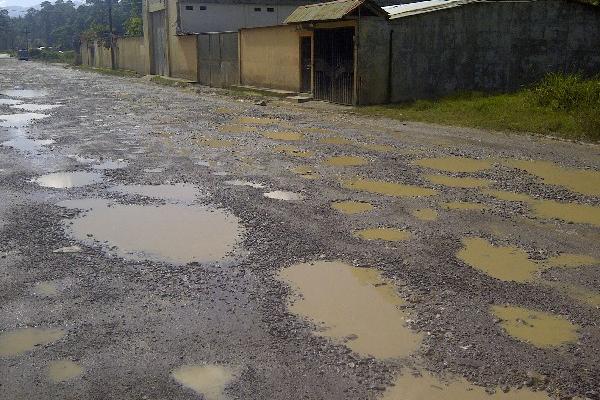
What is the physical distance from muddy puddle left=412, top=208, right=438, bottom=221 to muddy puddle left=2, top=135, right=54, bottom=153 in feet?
25.2

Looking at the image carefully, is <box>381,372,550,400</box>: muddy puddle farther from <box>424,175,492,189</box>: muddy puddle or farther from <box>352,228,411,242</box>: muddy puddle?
<box>424,175,492,189</box>: muddy puddle

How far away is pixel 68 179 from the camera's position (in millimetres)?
8898

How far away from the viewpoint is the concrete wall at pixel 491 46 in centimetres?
1911

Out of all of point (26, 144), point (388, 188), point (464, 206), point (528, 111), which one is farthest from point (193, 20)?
point (464, 206)

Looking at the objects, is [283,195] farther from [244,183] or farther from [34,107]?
[34,107]

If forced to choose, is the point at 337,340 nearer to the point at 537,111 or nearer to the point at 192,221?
the point at 192,221

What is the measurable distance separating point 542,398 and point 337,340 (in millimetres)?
1287

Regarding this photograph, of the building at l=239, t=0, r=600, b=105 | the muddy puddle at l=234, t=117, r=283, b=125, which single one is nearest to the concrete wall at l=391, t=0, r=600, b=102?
the building at l=239, t=0, r=600, b=105

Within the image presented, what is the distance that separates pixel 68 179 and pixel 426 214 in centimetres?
523

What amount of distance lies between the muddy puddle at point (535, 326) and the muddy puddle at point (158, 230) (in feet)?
8.25

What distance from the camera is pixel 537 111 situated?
604 inches

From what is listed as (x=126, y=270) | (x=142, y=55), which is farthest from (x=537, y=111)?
(x=142, y=55)

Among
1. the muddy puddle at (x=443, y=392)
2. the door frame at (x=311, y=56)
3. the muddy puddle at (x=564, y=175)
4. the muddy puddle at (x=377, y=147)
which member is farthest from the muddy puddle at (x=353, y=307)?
the door frame at (x=311, y=56)

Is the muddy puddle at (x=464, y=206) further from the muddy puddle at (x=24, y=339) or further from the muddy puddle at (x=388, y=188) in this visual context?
the muddy puddle at (x=24, y=339)
